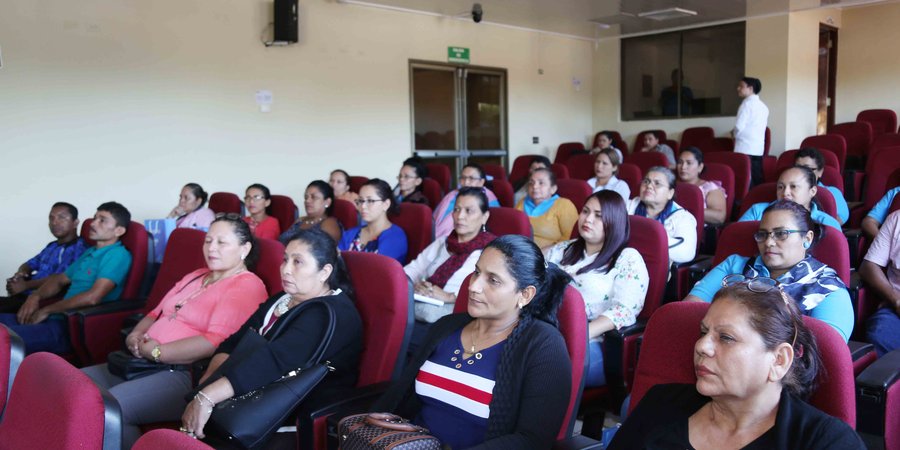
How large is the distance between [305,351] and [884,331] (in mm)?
2158

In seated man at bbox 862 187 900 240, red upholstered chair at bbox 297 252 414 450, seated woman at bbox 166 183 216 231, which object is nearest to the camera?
red upholstered chair at bbox 297 252 414 450

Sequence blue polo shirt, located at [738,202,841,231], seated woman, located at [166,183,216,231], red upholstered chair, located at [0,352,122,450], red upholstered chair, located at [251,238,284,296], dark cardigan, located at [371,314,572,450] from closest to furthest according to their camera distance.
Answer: red upholstered chair, located at [0,352,122,450] → dark cardigan, located at [371,314,572,450] → red upholstered chair, located at [251,238,284,296] → blue polo shirt, located at [738,202,841,231] → seated woman, located at [166,183,216,231]

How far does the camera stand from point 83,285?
149 inches

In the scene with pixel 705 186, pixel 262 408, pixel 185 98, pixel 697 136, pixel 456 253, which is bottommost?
pixel 262 408

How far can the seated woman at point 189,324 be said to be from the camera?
2451 millimetres

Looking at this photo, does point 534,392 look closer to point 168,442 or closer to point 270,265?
point 168,442

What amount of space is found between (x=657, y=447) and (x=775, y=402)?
248 mm

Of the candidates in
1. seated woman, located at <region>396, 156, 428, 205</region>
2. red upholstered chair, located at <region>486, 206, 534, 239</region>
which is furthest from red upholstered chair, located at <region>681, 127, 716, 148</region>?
red upholstered chair, located at <region>486, 206, 534, 239</region>

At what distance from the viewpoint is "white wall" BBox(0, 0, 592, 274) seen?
18.9ft

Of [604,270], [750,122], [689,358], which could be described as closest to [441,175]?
[750,122]

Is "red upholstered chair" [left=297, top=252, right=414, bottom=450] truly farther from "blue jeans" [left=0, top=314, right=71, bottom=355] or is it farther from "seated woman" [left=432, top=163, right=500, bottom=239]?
"blue jeans" [left=0, top=314, right=71, bottom=355]

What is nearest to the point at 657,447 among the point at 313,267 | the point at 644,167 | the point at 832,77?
the point at 313,267

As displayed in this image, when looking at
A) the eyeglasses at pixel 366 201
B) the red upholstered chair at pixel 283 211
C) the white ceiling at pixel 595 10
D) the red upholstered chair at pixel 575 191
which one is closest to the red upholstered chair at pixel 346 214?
the red upholstered chair at pixel 283 211

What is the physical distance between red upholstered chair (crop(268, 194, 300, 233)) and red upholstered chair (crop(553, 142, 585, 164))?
15.6 feet
